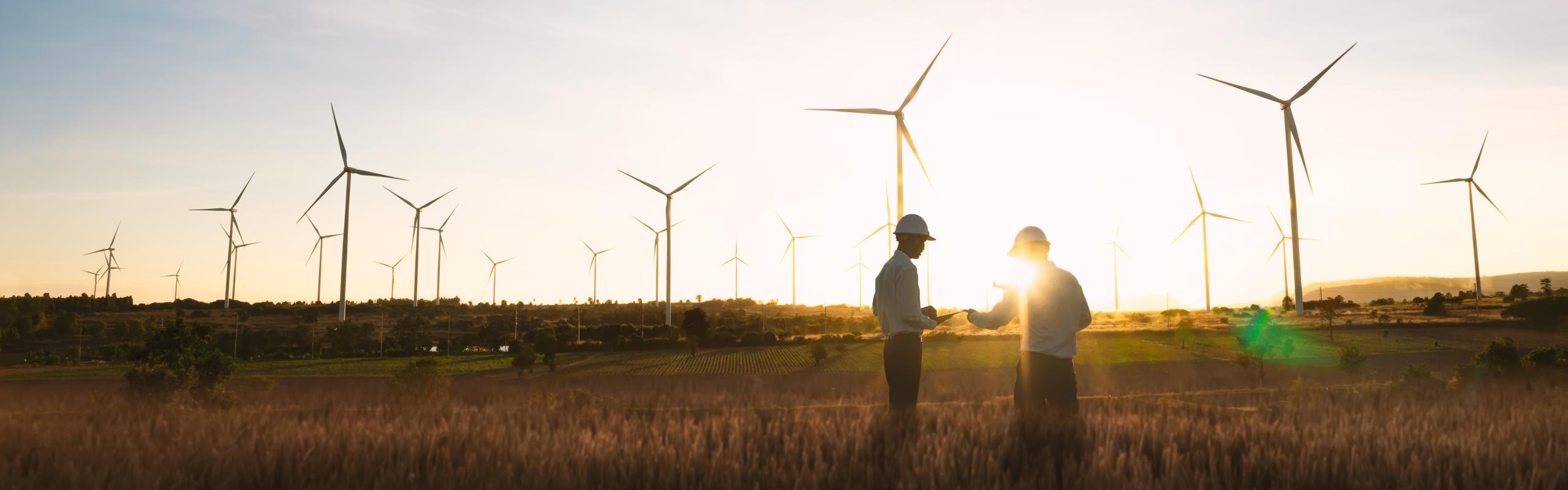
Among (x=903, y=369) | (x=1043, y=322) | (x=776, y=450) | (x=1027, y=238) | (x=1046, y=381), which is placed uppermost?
(x=1027, y=238)

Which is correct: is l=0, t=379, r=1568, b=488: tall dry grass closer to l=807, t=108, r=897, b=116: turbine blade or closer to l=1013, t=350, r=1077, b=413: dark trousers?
l=1013, t=350, r=1077, b=413: dark trousers

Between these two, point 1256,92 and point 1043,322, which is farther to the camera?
point 1256,92

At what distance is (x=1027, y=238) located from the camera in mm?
11648

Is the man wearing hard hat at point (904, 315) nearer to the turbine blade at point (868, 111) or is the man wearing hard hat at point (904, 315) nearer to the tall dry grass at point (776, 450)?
the tall dry grass at point (776, 450)

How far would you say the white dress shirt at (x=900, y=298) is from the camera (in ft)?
37.7

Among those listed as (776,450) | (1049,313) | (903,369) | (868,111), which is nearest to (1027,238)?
(1049,313)

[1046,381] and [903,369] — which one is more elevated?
[903,369]

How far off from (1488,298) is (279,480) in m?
167

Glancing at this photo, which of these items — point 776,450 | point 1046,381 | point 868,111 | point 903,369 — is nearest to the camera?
point 776,450

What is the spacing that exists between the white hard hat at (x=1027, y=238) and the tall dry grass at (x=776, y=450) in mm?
2588

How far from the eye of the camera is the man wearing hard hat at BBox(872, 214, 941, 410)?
11.5 m

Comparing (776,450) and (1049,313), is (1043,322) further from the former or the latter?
(776,450)

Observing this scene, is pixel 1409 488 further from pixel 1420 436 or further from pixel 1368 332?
pixel 1368 332

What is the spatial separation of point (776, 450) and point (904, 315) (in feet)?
15.5
